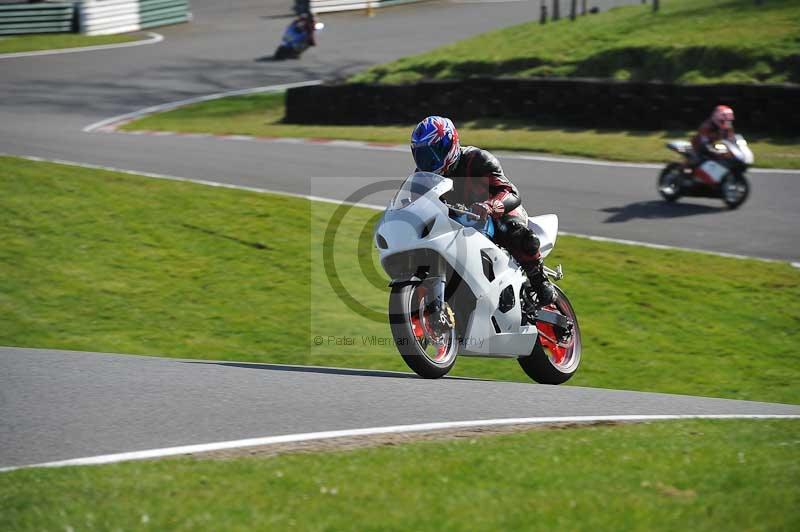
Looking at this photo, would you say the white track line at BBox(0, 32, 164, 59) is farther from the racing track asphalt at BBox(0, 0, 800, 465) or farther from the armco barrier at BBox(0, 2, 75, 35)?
the armco barrier at BBox(0, 2, 75, 35)

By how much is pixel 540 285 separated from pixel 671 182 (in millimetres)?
8722

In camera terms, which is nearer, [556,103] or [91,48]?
[556,103]

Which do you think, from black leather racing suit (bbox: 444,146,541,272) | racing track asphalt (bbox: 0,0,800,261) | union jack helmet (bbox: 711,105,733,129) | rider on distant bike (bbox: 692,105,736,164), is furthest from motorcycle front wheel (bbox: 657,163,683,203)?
black leather racing suit (bbox: 444,146,541,272)

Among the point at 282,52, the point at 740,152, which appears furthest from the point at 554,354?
the point at 282,52

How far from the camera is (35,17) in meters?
37.0

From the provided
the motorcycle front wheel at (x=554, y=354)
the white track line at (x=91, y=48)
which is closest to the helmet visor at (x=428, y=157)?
the motorcycle front wheel at (x=554, y=354)

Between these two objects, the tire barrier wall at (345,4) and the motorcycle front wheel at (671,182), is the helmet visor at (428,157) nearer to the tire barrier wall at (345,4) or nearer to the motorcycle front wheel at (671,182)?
the motorcycle front wheel at (671,182)

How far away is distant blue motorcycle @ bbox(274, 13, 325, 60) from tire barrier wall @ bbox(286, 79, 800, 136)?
31.1ft

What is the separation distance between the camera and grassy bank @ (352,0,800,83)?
74.4ft

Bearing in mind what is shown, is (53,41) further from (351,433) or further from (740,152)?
(351,433)

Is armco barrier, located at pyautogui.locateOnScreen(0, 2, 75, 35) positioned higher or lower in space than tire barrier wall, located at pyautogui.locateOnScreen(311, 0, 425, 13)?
lower

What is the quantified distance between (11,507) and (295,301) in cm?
728

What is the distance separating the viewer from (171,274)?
40.9 feet

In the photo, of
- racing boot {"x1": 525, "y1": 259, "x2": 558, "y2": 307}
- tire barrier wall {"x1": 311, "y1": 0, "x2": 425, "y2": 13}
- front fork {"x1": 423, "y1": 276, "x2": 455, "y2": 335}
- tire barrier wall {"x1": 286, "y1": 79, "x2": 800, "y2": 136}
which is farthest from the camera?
tire barrier wall {"x1": 311, "y1": 0, "x2": 425, "y2": 13}
